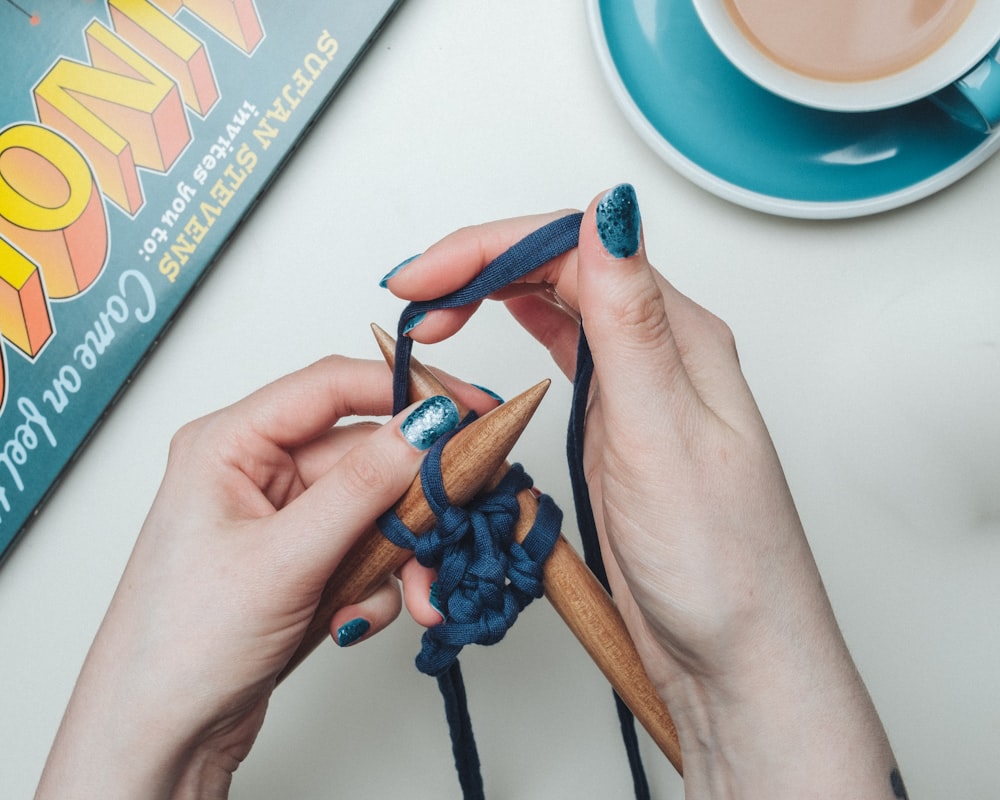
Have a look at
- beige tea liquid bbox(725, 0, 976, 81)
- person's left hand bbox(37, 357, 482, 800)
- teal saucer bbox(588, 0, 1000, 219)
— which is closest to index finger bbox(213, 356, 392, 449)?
person's left hand bbox(37, 357, 482, 800)

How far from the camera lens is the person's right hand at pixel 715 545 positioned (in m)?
0.45

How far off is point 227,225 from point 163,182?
2.7 inches

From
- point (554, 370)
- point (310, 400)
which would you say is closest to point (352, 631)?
point (310, 400)

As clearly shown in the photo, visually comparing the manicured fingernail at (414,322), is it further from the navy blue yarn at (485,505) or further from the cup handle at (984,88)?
Result: the cup handle at (984,88)

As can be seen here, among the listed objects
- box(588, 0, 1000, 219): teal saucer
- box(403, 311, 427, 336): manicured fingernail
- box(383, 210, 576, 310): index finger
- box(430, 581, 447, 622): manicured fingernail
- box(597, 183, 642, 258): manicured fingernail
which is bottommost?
box(430, 581, 447, 622): manicured fingernail

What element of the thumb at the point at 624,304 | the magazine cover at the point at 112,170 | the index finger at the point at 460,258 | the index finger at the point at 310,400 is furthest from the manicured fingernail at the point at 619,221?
the magazine cover at the point at 112,170

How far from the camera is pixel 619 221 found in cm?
43

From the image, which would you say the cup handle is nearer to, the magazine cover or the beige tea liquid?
the beige tea liquid

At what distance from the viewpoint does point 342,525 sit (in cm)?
50

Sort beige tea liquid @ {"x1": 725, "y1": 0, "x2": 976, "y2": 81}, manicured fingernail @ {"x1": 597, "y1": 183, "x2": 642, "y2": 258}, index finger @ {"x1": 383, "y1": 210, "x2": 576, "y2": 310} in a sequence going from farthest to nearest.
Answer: beige tea liquid @ {"x1": 725, "y1": 0, "x2": 976, "y2": 81} < index finger @ {"x1": 383, "y1": 210, "x2": 576, "y2": 310} < manicured fingernail @ {"x1": 597, "y1": 183, "x2": 642, "y2": 258}

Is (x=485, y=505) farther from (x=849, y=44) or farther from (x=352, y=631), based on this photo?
(x=849, y=44)

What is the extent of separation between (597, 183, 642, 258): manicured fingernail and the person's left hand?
0.55ft

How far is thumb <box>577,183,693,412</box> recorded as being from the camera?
1.43 feet

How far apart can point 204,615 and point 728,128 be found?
53 centimetres
